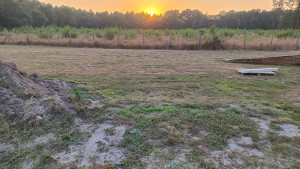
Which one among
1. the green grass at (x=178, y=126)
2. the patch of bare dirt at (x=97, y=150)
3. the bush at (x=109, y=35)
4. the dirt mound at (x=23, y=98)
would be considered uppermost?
the bush at (x=109, y=35)

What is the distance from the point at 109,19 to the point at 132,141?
207 feet

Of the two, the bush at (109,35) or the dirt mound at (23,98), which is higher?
the bush at (109,35)

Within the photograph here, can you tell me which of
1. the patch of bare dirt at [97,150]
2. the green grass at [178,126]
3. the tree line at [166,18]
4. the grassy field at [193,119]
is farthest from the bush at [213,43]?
the tree line at [166,18]

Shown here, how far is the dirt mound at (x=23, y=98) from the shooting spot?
307 centimetres

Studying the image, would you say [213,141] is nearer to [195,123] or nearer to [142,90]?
[195,123]

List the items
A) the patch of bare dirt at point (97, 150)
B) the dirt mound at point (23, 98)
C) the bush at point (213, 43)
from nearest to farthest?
the patch of bare dirt at point (97, 150)
the dirt mound at point (23, 98)
the bush at point (213, 43)

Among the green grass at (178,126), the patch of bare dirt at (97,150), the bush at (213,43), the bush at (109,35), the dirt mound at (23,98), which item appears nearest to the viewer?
the patch of bare dirt at (97,150)

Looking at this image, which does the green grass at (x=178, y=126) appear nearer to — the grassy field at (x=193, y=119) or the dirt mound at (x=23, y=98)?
the grassy field at (x=193, y=119)

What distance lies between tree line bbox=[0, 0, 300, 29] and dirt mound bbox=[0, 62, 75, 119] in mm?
50879

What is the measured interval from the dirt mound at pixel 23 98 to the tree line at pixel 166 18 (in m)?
50.9

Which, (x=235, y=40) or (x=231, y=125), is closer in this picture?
(x=231, y=125)

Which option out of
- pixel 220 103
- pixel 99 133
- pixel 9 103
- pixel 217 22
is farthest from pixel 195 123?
pixel 217 22

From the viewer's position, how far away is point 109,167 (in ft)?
7.06

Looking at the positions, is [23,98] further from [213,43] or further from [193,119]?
[213,43]
